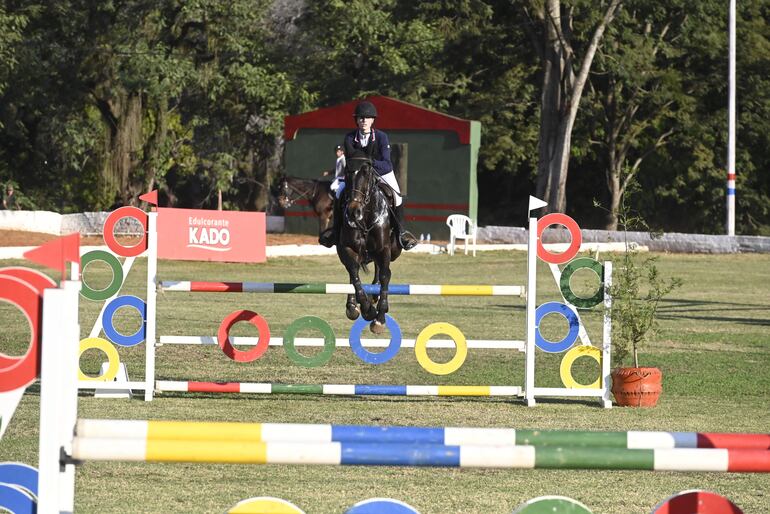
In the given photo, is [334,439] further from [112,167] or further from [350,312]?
[112,167]

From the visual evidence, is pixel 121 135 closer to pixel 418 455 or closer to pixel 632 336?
pixel 632 336

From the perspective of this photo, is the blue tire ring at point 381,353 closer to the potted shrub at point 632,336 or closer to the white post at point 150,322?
the white post at point 150,322

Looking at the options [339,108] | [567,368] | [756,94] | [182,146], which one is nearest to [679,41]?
[756,94]

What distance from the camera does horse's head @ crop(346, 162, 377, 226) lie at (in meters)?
11.1

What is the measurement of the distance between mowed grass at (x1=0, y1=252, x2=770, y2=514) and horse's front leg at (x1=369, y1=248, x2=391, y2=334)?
0.70m

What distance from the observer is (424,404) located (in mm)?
10977

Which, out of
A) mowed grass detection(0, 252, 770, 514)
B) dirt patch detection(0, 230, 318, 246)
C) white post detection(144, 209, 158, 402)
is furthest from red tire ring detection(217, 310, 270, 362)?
dirt patch detection(0, 230, 318, 246)

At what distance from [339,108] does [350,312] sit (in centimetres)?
2488

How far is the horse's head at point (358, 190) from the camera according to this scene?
11109mm

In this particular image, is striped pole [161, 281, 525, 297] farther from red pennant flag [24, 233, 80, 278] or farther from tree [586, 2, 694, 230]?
tree [586, 2, 694, 230]

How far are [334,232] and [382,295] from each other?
871mm

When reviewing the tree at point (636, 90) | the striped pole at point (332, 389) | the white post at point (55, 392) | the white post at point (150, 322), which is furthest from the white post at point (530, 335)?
the tree at point (636, 90)

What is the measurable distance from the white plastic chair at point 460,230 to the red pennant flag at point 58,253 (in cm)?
2978

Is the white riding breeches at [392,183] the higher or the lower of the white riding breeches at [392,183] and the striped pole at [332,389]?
the higher
